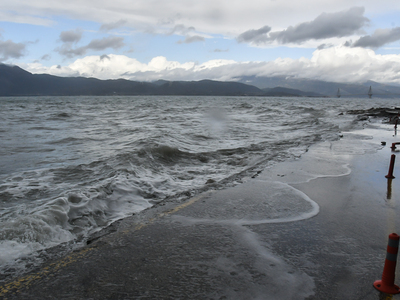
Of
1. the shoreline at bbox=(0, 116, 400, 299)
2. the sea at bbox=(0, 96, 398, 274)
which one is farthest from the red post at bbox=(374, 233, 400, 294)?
the sea at bbox=(0, 96, 398, 274)

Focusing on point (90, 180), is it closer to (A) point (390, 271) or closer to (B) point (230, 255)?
(B) point (230, 255)

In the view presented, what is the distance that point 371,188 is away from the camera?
6.39 m

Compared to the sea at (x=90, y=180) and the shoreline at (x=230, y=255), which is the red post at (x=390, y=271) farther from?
the sea at (x=90, y=180)

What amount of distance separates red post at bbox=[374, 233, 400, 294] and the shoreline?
0.11m

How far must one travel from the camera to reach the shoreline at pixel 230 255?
2796mm

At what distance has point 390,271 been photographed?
2760 mm

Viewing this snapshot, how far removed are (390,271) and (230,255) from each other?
1.70 meters

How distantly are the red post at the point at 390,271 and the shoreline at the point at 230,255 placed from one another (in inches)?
4.3

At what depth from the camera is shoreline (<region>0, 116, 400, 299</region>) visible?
2.80 m

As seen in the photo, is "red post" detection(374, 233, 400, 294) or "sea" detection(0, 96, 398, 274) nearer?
"red post" detection(374, 233, 400, 294)

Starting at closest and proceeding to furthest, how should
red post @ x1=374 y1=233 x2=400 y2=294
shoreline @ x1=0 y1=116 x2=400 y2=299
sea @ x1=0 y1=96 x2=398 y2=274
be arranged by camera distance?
red post @ x1=374 y1=233 x2=400 y2=294 → shoreline @ x1=0 y1=116 x2=400 y2=299 → sea @ x1=0 y1=96 x2=398 y2=274

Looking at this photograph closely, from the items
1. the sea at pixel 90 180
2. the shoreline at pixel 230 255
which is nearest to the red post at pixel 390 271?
the shoreline at pixel 230 255

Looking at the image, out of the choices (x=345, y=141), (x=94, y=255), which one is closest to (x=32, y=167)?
(x=94, y=255)

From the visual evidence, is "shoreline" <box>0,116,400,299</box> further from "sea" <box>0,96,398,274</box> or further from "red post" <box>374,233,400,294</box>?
"sea" <box>0,96,398,274</box>
